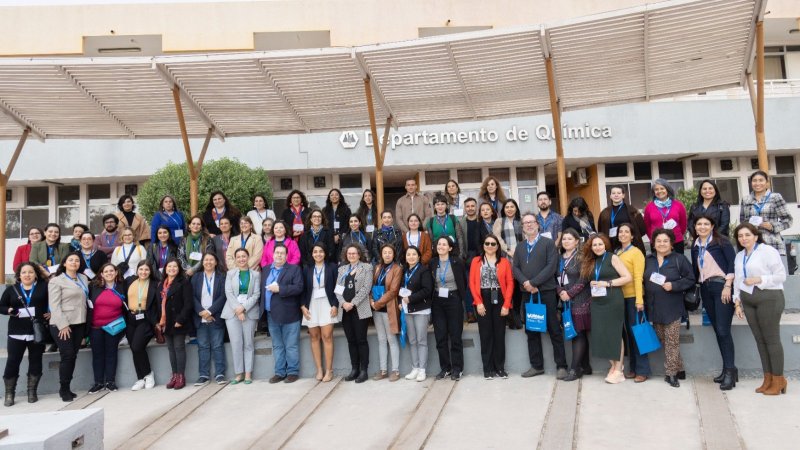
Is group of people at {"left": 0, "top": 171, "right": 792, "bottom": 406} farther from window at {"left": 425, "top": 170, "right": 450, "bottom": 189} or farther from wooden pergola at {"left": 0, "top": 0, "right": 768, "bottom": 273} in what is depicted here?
window at {"left": 425, "top": 170, "right": 450, "bottom": 189}

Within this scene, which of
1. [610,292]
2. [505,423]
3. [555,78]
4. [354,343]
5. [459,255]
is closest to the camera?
[505,423]

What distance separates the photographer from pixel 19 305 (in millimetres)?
6266

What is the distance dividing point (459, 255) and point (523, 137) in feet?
32.5

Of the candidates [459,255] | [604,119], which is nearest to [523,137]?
[604,119]

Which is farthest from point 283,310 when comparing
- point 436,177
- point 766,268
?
point 436,177

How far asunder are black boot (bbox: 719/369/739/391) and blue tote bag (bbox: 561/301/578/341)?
1.42 meters

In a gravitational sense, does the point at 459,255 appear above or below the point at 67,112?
below

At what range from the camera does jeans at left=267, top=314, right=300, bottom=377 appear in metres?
6.48

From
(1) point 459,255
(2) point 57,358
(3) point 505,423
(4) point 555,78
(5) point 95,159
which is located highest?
(5) point 95,159

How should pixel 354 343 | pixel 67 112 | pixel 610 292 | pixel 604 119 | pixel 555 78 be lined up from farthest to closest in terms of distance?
1. pixel 604 119
2. pixel 67 112
3. pixel 555 78
4. pixel 354 343
5. pixel 610 292

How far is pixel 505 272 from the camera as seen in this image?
19.9 ft

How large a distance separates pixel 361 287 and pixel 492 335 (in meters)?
1.56

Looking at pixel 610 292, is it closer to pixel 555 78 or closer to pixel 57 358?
pixel 555 78

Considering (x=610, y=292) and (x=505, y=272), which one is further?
(x=505, y=272)
